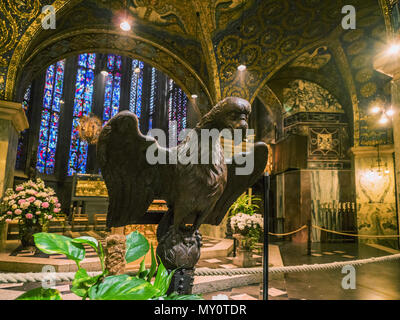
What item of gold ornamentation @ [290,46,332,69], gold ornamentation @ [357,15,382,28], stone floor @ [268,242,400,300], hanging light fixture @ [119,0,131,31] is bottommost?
stone floor @ [268,242,400,300]

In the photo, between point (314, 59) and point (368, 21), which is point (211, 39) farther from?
point (368, 21)

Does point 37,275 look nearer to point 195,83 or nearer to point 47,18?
point 47,18

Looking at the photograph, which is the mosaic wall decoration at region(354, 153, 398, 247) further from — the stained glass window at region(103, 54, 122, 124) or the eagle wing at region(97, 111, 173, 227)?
the stained glass window at region(103, 54, 122, 124)

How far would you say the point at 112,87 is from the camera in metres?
16.7

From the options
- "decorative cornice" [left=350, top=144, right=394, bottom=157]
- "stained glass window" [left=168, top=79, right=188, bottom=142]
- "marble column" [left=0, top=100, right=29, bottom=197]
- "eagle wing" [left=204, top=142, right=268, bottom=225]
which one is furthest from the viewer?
"stained glass window" [left=168, top=79, right=188, bottom=142]

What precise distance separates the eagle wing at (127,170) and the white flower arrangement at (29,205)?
10.3 ft

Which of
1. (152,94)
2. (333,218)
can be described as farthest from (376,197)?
(152,94)

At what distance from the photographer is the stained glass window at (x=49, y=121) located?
1306cm

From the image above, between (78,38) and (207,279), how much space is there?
6257mm

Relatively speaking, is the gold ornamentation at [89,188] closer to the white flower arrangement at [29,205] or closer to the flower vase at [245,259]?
the white flower arrangement at [29,205]

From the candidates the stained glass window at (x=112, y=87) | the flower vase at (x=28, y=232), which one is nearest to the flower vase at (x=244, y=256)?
the flower vase at (x=28, y=232)

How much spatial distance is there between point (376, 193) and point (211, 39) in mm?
6390

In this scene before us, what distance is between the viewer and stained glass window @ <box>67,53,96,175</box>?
1419 centimetres

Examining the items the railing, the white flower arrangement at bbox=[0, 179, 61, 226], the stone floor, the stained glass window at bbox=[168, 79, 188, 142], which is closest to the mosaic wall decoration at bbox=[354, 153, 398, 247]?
the railing
